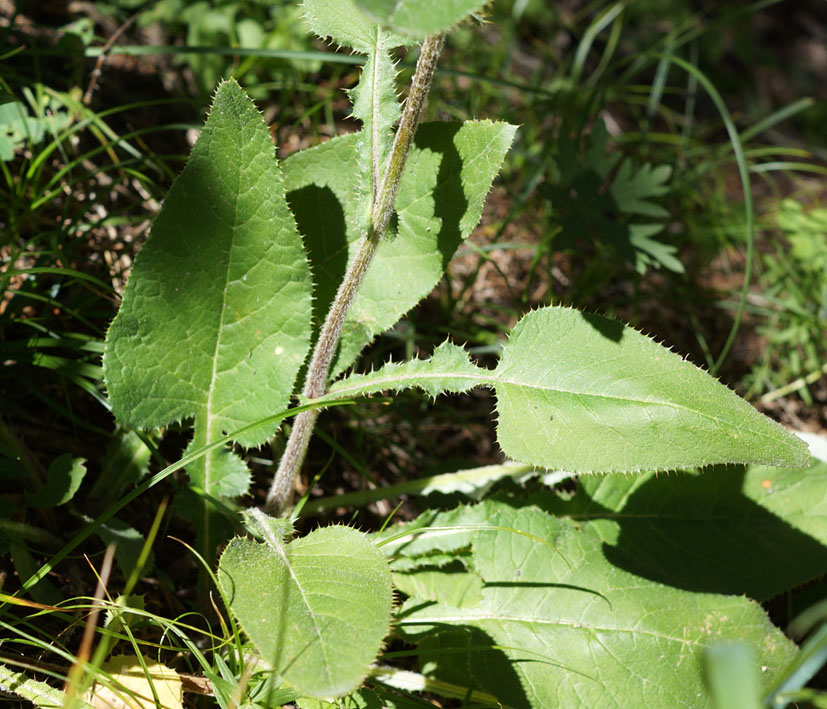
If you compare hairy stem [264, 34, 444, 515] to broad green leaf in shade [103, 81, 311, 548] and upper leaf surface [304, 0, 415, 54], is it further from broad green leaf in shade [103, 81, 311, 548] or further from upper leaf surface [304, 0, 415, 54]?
upper leaf surface [304, 0, 415, 54]

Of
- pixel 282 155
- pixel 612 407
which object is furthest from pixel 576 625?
pixel 282 155

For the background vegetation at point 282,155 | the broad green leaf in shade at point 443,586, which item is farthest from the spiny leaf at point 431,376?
the broad green leaf in shade at point 443,586

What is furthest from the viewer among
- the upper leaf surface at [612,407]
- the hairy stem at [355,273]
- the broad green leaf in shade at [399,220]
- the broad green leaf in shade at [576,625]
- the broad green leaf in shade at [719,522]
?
the broad green leaf in shade at [719,522]

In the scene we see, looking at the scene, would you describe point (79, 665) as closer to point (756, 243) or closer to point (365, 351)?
point (365, 351)

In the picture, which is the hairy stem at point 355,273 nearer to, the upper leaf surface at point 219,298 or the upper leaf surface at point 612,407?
the upper leaf surface at point 219,298

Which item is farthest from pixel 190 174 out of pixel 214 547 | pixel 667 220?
pixel 667 220

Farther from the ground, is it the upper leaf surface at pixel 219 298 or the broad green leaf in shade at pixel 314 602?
the upper leaf surface at pixel 219 298

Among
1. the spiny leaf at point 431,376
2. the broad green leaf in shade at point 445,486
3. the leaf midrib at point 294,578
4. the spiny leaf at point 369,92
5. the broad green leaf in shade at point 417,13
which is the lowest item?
the broad green leaf in shade at point 445,486
